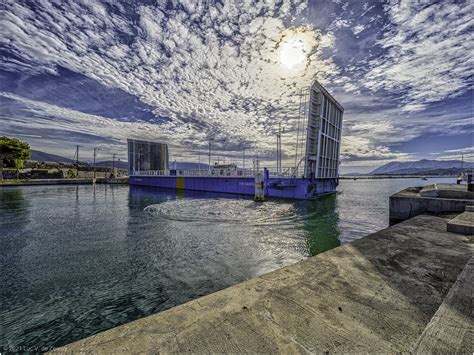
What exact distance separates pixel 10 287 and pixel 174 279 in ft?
10.8

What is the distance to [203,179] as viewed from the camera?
28734 mm

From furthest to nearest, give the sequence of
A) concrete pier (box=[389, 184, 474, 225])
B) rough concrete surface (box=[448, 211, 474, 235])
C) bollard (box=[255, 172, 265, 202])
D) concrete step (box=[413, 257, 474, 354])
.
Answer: bollard (box=[255, 172, 265, 202]) < concrete pier (box=[389, 184, 474, 225]) < rough concrete surface (box=[448, 211, 474, 235]) < concrete step (box=[413, 257, 474, 354])

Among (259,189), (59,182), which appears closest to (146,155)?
(59,182)

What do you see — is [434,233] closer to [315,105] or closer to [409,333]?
[409,333]

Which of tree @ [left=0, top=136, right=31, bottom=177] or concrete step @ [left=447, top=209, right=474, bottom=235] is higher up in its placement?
tree @ [left=0, top=136, right=31, bottom=177]

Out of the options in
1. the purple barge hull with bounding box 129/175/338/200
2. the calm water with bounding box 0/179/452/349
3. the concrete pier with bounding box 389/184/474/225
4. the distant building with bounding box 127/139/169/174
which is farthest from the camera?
the distant building with bounding box 127/139/169/174

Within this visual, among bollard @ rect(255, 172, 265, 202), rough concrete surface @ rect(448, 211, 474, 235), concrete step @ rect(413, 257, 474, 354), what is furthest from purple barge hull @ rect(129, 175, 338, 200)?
concrete step @ rect(413, 257, 474, 354)

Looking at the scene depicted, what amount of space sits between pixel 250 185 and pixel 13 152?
44.8 metres

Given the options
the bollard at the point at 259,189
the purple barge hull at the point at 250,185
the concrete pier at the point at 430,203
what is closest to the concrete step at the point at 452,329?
the concrete pier at the point at 430,203

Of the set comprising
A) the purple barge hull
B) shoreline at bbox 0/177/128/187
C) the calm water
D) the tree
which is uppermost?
the tree

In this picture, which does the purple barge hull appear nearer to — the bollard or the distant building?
the bollard

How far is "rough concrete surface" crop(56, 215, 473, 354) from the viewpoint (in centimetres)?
150

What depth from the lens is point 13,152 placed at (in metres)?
35.7

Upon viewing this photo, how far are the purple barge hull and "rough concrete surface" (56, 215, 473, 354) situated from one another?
55.4 ft
